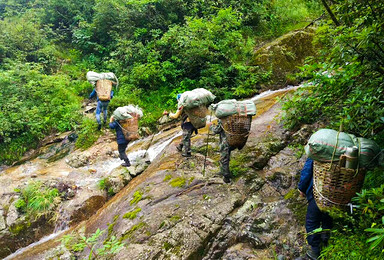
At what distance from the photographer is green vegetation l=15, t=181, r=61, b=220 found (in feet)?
20.9

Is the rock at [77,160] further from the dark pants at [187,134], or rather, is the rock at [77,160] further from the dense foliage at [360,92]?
the dense foliage at [360,92]

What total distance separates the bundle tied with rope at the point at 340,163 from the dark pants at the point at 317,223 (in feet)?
0.93

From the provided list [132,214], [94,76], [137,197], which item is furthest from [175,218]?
[94,76]

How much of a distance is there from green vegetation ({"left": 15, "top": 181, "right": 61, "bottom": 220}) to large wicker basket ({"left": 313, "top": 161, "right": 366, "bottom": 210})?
6379 millimetres

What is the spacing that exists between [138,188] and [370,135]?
4.75 meters

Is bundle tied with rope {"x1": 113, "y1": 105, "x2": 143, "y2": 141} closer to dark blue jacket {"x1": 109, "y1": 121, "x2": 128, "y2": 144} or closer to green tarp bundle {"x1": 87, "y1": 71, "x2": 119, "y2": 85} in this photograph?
dark blue jacket {"x1": 109, "y1": 121, "x2": 128, "y2": 144}

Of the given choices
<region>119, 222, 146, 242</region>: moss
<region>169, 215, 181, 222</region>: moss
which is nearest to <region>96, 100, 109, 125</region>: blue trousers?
<region>119, 222, 146, 242</region>: moss

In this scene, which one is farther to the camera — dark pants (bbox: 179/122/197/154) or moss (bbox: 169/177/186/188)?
dark pants (bbox: 179/122/197/154)

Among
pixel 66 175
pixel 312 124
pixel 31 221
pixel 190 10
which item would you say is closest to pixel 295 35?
pixel 190 10

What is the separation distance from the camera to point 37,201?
6.41 metres

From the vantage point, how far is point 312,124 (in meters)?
6.91

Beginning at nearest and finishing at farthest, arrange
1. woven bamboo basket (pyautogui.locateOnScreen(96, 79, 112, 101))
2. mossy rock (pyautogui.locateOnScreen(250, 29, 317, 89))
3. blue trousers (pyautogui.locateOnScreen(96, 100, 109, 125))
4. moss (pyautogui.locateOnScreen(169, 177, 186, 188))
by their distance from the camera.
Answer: moss (pyautogui.locateOnScreen(169, 177, 186, 188)) < woven bamboo basket (pyautogui.locateOnScreen(96, 79, 112, 101)) < blue trousers (pyautogui.locateOnScreen(96, 100, 109, 125)) < mossy rock (pyautogui.locateOnScreen(250, 29, 317, 89))

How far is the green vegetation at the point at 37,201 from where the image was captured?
6363 millimetres

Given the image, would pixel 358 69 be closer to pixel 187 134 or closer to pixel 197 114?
pixel 197 114
